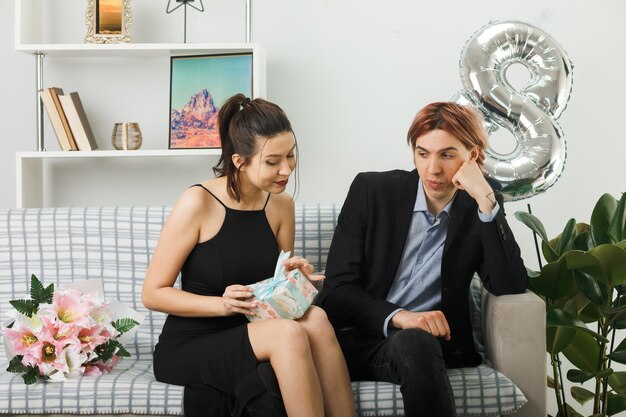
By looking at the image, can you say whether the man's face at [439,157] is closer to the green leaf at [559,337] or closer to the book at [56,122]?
the green leaf at [559,337]

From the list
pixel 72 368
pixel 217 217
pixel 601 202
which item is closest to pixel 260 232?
pixel 217 217

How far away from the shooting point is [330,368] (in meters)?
1.99

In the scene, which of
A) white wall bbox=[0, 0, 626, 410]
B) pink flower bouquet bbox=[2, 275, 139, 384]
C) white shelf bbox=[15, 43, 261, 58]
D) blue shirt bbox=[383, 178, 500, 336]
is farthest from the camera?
white wall bbox=[0, 0, 626, 410]

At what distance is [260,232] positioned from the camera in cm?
225

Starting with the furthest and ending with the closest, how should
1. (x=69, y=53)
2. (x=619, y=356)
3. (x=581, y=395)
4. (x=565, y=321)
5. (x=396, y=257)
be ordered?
1. (x=69, y=53)
2. (x=581, y=395)
3. (x=619, y=356)
4. (x=565, y=321)
5. (x=396, y=257)

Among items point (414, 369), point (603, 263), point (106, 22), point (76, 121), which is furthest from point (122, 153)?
point (603, 263)

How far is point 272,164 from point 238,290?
33cm

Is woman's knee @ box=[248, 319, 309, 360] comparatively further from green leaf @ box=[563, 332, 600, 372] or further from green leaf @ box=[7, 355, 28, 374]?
green leaf @ box=[563, 332, 600, 372]

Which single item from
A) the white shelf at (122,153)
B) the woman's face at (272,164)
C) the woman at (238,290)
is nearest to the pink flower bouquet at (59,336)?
the woman at (238,290)

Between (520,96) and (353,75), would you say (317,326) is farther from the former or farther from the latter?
(353,75)

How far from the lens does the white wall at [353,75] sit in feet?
10.7

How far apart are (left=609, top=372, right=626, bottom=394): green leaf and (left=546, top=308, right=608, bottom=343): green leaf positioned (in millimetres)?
331

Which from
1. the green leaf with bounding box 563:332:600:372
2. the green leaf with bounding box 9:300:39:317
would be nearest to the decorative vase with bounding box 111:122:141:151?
the green leaf with bounding box 9:300:39:317

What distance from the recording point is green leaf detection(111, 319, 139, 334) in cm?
229
